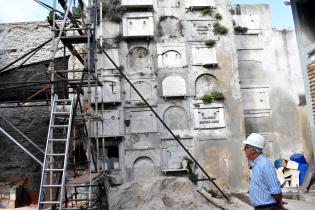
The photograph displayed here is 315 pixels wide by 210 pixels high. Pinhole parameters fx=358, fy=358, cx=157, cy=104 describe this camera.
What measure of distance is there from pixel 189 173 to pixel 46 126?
499 centimetres

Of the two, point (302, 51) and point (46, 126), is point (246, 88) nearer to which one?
point (302, 51)

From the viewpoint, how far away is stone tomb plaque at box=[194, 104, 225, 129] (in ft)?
40.3

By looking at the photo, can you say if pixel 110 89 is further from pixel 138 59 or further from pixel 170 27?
pixel 170 27

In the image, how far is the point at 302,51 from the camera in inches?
417

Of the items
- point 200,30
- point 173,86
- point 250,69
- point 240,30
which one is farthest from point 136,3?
point 250,69

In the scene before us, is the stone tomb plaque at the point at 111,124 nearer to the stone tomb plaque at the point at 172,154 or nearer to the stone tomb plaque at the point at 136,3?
the stone tomb plaque at the point at 172,154

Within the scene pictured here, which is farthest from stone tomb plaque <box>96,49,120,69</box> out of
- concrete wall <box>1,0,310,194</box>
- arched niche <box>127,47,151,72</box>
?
arched niche <box>127,47,151,72</box>

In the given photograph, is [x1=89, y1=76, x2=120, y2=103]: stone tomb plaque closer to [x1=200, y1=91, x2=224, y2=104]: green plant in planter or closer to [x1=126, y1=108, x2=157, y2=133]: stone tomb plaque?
[x1=126, y1=108, x2=157, y2=133]: stone tomb plaque

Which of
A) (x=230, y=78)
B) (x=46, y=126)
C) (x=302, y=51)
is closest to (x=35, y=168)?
(x=46, y=126)

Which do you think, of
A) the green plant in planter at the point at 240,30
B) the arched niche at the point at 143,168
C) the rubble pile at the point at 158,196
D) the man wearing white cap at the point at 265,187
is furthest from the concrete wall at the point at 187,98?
the man wearing white cap at the point at 265,187

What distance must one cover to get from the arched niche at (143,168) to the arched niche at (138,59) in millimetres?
3139

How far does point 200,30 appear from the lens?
13.1 meters

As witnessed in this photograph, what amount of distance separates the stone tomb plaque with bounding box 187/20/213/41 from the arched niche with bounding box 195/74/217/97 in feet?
4.71

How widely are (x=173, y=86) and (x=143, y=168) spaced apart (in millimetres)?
2973
